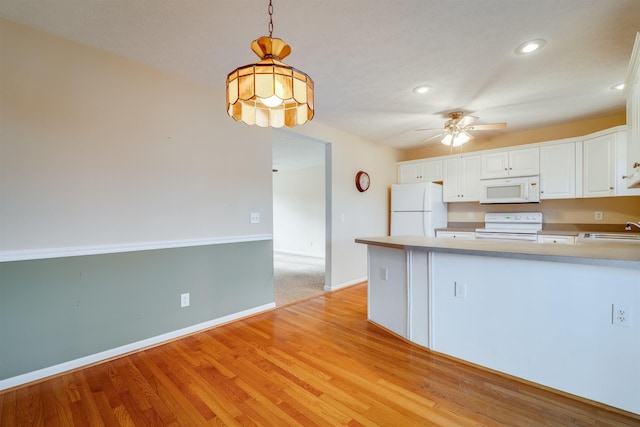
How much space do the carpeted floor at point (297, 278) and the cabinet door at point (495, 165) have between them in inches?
127

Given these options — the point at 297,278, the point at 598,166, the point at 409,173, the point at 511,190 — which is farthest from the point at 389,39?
the point at 297,278

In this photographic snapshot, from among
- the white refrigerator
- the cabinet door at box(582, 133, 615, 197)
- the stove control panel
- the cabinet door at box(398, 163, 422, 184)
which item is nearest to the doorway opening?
the white refrigerator

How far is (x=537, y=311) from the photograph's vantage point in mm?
1826

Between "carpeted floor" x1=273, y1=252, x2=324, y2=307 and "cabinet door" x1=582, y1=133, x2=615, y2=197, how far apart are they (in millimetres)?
3850

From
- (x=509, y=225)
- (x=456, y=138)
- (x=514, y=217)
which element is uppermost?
(x=456, y=138)

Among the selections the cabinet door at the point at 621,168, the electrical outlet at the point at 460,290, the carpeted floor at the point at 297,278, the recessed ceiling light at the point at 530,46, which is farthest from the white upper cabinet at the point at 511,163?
the carpeted floor at the point at 297,278

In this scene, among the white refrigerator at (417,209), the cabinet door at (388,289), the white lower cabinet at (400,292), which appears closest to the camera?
the white lower cabinet at (400,292)

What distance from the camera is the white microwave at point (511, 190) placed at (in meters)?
3.96

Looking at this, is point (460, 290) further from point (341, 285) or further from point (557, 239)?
Result: point (557, 239)

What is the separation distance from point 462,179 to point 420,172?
748 millimetres

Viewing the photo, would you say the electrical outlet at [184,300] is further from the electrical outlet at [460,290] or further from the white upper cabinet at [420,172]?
the white upper cabinet at [420,172]

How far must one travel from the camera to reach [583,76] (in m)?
2.61

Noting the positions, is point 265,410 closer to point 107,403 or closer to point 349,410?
point 349,410

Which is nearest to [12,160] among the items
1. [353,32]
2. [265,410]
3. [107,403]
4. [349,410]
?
[107,403]
